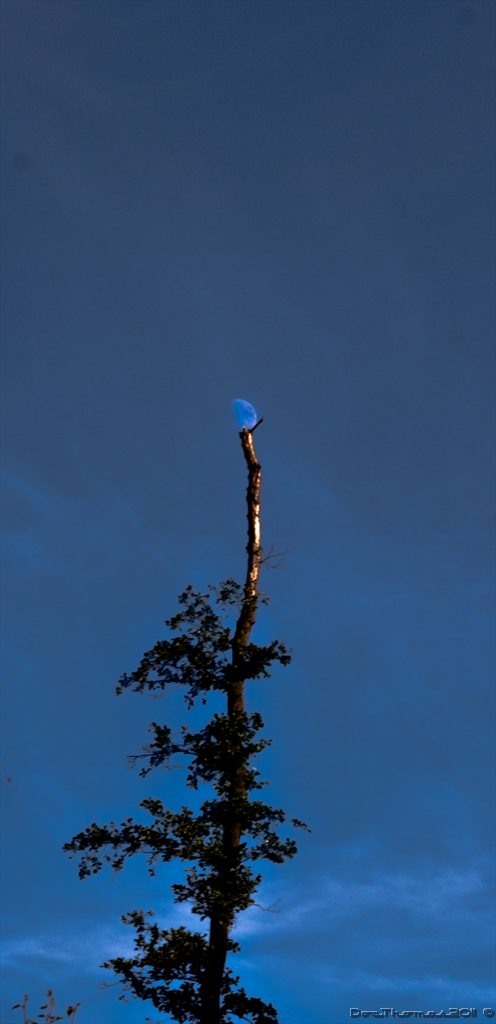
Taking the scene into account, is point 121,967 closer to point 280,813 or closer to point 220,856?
point 220,856

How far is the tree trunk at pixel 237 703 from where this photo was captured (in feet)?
71.0

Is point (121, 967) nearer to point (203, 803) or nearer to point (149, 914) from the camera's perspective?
point (149, 914)

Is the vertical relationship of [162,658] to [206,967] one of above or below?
above

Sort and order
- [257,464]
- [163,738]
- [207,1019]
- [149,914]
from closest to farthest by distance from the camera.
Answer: [207,1019]
[149,914]
[163,738]
[257,464]

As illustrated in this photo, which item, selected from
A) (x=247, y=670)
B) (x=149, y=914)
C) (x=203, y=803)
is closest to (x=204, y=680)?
(x=247, y=670)

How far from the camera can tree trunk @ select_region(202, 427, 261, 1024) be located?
21641mm

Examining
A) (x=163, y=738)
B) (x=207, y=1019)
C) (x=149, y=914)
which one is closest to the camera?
(x=207, y=1019)

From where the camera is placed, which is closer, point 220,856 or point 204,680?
point 220,856

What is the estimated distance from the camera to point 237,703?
2475cm

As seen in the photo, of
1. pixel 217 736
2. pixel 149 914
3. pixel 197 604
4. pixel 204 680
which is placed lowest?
pixel 149 914

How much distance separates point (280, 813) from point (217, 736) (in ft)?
7.73

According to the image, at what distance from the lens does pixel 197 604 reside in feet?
84.9

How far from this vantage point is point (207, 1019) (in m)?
21.4

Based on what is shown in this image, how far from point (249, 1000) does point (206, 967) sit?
47.7 inches
